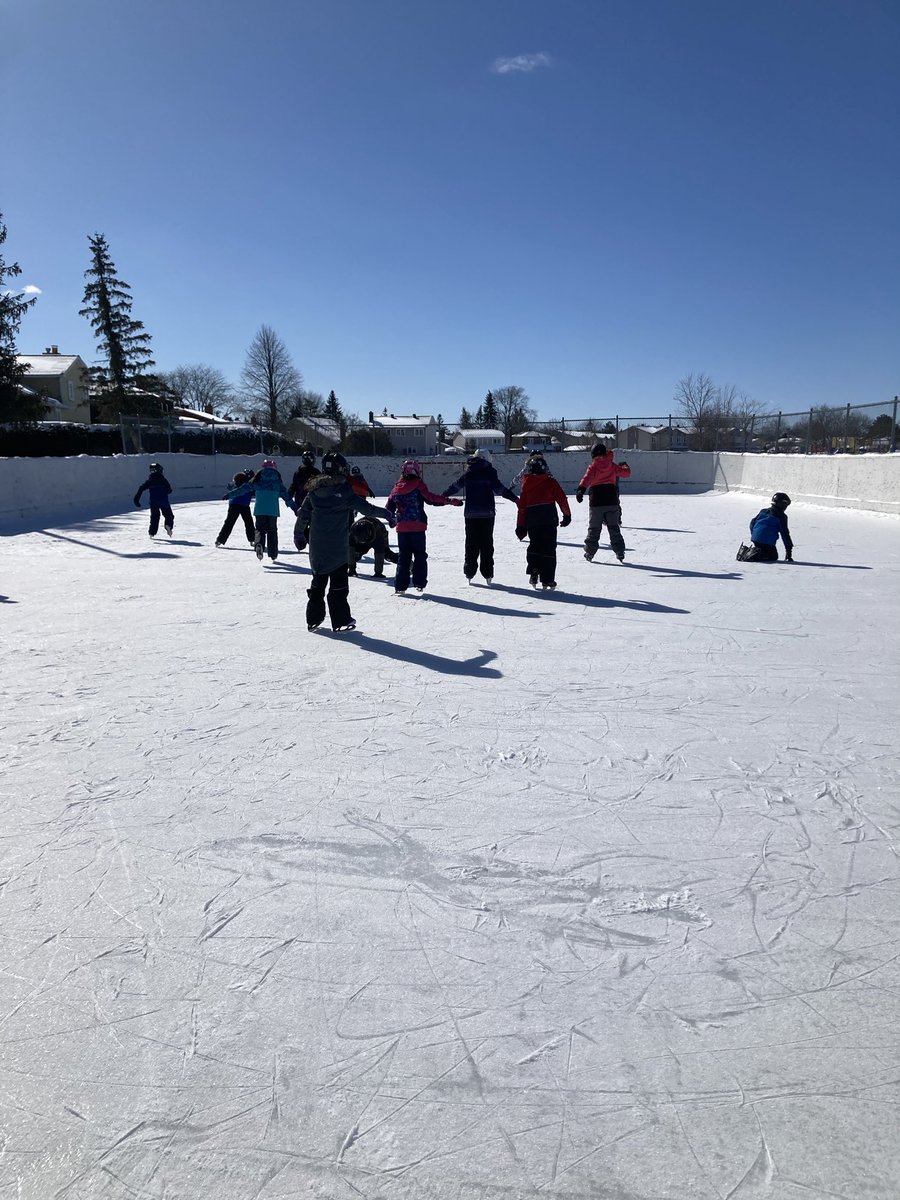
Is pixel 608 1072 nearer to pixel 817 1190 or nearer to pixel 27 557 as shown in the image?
pixel 817 1190

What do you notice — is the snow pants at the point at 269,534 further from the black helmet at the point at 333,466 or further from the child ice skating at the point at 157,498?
the black helmet at the point at 333,466

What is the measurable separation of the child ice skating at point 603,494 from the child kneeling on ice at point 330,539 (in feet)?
13.2

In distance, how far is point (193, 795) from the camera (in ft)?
11.1

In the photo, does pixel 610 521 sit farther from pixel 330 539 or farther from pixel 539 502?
pixel 330 539

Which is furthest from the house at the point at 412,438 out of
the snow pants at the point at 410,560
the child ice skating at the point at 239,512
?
the snow pants at the point at 410,560

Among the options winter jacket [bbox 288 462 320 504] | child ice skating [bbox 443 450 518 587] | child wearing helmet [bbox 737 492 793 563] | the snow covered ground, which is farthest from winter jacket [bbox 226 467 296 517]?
child wearing helmet [bbox 737 492 793 563]

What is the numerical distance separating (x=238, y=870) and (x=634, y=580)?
720 cm

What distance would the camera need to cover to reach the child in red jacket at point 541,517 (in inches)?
338

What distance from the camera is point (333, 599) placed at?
6680mm

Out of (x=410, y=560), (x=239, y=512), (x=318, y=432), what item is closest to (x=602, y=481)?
(x=410, y=560)

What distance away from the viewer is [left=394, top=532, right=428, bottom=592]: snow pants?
27.1 ft

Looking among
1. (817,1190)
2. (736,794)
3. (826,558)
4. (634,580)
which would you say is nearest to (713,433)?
(826,558)

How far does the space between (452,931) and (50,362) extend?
5278 cm

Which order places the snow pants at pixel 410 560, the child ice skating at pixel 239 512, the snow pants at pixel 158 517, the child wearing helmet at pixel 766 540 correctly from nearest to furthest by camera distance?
the snow pants at pixel 410 560 < the child wearing helmet at pixel 766 540 < the child ice skating at pixel 239 512 < the snow pants at pixel 158 517
